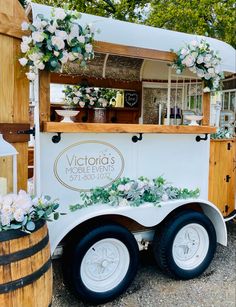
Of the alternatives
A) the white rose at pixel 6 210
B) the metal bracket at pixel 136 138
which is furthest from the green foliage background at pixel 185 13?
the white rose at pixel 6 210

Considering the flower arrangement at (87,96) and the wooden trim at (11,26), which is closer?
the wooden trim at (11,26)

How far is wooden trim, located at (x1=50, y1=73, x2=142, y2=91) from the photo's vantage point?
188 inches

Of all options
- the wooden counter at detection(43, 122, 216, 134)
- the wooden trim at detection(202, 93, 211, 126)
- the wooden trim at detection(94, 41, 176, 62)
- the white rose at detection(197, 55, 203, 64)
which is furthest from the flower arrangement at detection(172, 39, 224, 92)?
the wooden counter at detection(43, 122, 216, 134)

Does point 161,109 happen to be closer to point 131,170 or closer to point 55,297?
point 131,170

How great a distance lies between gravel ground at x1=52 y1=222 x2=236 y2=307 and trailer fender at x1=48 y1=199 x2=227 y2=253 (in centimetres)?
38

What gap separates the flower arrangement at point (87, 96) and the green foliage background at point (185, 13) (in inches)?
195

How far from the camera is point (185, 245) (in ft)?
→ 10.4

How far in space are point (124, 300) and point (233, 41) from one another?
27.1ft

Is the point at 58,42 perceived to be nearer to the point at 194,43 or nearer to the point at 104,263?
the point at 194,43

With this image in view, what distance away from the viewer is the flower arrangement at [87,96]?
499 centimetres

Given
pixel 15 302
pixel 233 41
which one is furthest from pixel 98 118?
pixel 233 41

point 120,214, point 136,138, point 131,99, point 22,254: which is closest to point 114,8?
point 131,99

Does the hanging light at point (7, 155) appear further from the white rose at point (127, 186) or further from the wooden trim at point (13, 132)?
the white rose at point (127, 186)

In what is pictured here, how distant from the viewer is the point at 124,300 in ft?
9.16
